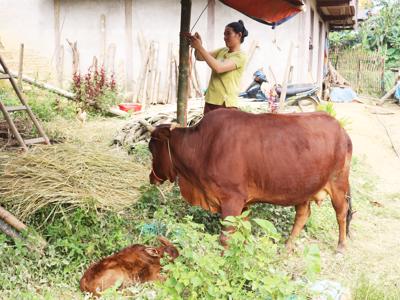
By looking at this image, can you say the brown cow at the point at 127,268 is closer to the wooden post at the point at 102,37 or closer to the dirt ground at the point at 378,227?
the dirt ground at the point at 378,227

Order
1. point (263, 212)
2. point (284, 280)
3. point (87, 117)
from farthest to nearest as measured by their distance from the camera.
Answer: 1. point (87, 117)
2. point (263, 212)
3. point (284, 280)

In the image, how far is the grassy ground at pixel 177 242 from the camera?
341cm

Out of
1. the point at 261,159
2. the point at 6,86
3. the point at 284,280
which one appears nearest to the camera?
the point at 284,280

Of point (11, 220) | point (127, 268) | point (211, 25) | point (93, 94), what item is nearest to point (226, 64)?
point (127, 268)

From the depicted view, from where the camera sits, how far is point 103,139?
752 centimetres

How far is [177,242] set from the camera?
13.3ft

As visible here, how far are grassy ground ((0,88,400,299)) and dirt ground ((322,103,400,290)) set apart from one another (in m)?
0.01

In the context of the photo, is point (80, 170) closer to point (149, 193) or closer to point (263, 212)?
point (149, 193)

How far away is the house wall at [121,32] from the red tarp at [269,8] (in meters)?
6.43

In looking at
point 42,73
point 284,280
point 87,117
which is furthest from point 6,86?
point 284,280

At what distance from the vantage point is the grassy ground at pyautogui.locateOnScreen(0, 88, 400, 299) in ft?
11.2

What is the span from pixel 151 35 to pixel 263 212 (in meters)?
8.39

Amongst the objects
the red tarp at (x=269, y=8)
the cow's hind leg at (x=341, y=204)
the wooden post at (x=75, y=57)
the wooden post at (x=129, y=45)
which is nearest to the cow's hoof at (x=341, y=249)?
the cow's hind leg at (x=341, y=204)

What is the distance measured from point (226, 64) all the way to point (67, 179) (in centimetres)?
189
